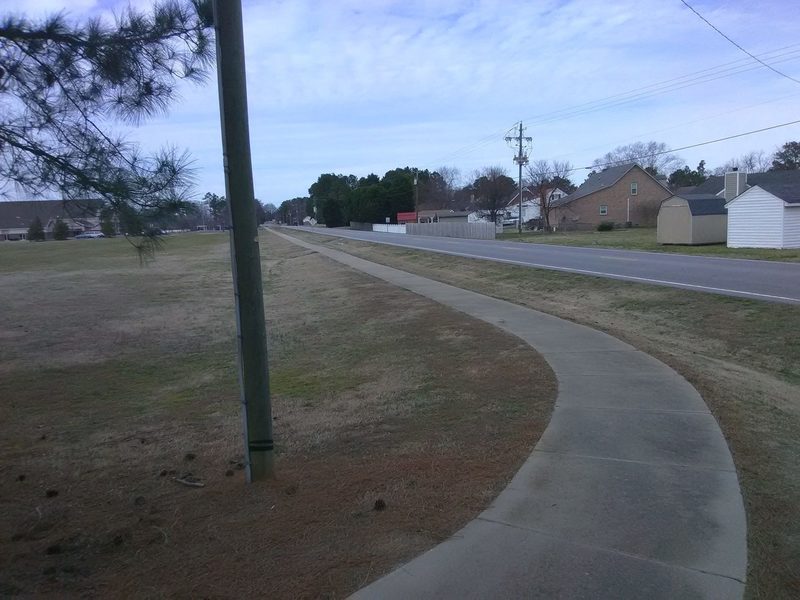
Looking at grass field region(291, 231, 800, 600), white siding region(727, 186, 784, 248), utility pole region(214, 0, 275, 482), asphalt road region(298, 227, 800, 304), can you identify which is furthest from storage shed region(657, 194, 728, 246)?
utility pole region(214, 0, 275, 482)

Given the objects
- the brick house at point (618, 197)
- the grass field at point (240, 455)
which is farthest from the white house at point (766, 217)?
the brick house at point (618, 197)

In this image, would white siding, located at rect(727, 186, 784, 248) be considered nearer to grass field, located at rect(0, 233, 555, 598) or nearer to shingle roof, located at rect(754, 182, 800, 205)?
shingle roof, located at rect(754, 182, 800, 205)

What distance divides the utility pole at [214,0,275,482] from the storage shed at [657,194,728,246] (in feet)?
108

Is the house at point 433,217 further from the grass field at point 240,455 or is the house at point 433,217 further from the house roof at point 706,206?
the grass field at point 240,455

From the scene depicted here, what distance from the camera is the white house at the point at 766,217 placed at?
29594 millimetres

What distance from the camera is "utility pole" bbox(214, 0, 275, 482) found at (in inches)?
190

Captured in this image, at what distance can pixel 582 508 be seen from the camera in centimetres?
440

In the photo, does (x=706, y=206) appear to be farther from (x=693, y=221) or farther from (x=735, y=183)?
(x=735, y=183)

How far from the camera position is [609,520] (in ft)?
13.9

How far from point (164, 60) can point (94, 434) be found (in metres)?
4.09

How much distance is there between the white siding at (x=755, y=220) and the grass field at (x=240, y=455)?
21677 millimetres

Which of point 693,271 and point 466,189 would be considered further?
point 466,189

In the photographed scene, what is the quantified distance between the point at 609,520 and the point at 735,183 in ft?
143

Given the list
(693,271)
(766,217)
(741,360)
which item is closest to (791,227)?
(766,217)
